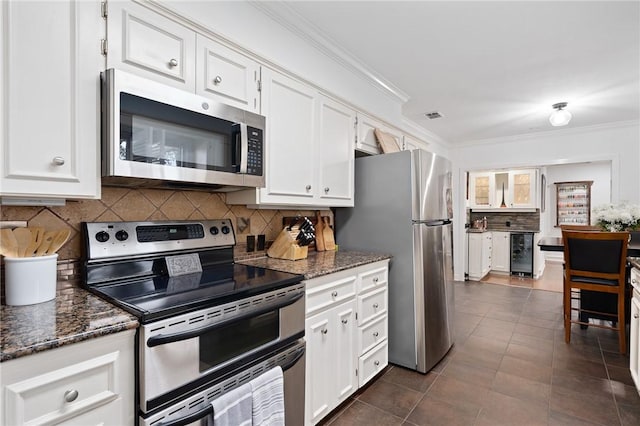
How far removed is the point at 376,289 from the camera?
2.38 meters

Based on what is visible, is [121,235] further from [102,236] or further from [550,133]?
[550,133]

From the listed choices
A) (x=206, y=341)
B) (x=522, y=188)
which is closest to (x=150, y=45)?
(x=206, y=341)

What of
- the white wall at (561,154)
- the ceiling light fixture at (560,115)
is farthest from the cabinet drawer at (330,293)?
the white wall at (561,154)

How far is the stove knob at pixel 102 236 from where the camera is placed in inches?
56.9

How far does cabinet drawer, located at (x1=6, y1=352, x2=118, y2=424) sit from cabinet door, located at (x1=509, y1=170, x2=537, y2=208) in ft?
23.7

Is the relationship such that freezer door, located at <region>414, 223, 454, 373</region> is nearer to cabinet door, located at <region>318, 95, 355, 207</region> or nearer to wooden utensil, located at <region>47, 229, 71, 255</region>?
cabinet door, located at <region>318, 95, 355, 207</region>

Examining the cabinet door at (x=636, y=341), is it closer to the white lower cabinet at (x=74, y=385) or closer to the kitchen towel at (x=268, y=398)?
the kitchen towel at (x=268, y=398)

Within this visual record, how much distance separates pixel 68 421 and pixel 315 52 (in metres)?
2.44

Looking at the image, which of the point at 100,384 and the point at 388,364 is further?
the point at 388,364

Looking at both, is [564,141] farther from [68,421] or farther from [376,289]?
[68,421]

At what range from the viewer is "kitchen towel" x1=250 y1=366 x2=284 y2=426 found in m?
1.34

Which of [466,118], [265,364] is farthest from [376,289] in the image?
[466,118]

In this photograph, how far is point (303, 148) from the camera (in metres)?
2.17

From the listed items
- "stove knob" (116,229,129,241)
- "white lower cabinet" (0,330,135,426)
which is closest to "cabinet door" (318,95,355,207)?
"stove knob" (116,229,129,241)
